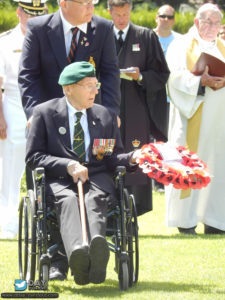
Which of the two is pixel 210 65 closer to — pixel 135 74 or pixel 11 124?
pixel 135 74

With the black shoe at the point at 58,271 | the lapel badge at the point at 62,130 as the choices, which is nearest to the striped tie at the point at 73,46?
the lapel badge at the point at 62,130

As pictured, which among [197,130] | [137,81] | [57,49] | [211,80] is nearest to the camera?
[57,49]

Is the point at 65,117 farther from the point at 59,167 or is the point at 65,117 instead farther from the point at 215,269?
the point at 215,269

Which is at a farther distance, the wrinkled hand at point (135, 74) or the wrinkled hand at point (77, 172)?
the wrinkled hand at point (135, 74)

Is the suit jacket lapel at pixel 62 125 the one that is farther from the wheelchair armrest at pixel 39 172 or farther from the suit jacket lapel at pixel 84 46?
the suit jacket lapel at pixel 84 46

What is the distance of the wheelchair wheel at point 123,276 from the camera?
7277 mm

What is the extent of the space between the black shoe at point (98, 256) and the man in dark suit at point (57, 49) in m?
1.63

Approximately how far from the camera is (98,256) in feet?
22.9

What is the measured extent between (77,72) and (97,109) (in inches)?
14.1

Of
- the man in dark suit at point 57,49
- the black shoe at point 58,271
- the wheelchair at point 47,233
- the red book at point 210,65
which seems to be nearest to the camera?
the wheelchair at point 47,233

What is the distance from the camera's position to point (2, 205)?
1067cm

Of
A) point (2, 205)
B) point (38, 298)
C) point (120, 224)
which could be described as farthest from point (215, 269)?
point (2, 205)

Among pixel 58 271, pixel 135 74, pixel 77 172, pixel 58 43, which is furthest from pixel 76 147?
pixel 135 74

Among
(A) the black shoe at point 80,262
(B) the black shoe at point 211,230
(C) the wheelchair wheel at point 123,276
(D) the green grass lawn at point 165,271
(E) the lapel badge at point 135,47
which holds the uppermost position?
(E) the lapel badge at point 135,47
